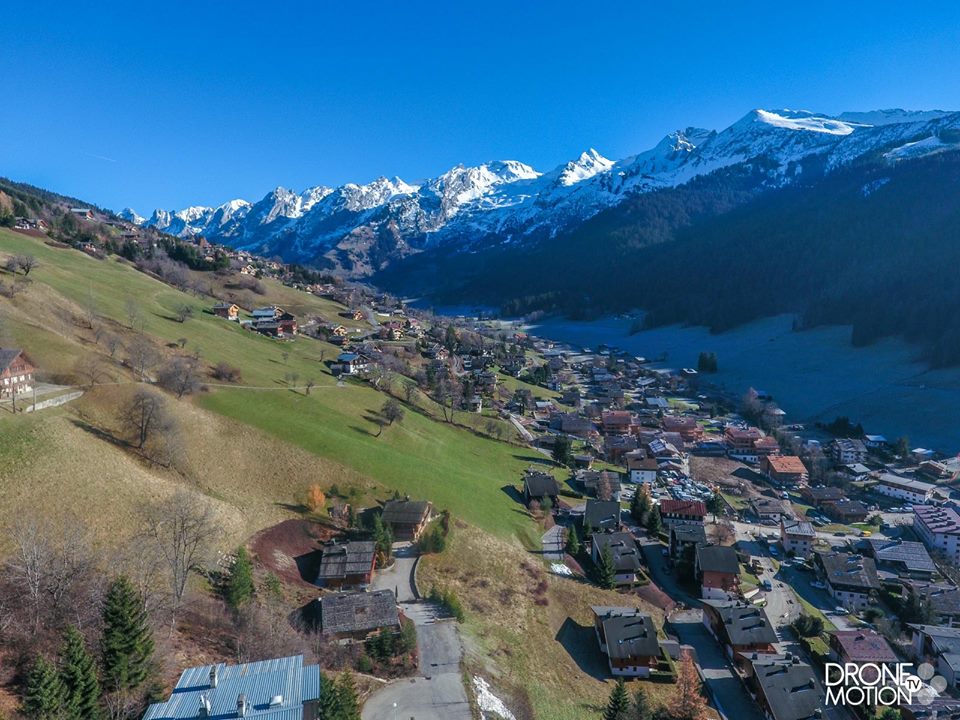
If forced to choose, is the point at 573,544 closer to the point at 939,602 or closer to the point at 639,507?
the point at 639,507

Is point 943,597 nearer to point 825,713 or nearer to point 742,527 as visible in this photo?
point 742,527

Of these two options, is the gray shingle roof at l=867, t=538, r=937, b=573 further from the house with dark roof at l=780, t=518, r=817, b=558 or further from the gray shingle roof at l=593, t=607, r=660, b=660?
the gray shingle roof at l=593, t=607, r=660, b=660

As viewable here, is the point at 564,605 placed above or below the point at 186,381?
below

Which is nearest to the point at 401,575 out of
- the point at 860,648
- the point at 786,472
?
the point at 860,648

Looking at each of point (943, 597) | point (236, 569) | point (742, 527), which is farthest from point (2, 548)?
point (943, 597)

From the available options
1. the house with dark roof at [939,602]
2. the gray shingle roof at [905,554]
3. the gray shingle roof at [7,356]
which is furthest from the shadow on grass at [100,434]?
the gray shingle roof at [905,554]

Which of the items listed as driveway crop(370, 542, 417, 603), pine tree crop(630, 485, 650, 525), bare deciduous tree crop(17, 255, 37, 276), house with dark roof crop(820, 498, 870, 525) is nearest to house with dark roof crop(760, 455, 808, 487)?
house with dark roof crop(820, 498, 870, 525)
